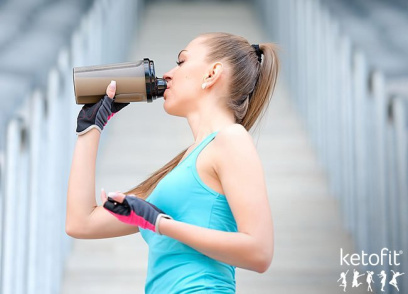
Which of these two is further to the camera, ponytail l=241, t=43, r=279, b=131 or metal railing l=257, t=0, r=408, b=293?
metal railing l=257, t=0, r=408, b=293

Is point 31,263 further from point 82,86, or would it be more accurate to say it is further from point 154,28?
point 154,28

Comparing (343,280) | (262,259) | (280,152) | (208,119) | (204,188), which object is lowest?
(343,280)

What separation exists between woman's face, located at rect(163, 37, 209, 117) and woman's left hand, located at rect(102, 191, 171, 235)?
22 centimetres

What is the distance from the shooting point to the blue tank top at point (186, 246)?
1.27 m

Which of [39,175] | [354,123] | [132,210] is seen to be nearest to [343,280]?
[354,123]

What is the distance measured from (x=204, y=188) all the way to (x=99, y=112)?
241 millimetres

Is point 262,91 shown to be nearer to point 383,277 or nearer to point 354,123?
point 383,277

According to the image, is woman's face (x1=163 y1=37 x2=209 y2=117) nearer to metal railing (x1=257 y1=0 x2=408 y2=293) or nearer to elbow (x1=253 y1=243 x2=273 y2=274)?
elbow (x1=253 y1=243 x2=273 y2=274)

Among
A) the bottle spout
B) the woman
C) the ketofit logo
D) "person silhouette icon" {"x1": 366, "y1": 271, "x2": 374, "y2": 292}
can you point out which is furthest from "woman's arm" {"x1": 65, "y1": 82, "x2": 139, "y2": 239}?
"person silhouette icon" {"x1": 366, "y1": 271, "x2": 374, "y2": 292}

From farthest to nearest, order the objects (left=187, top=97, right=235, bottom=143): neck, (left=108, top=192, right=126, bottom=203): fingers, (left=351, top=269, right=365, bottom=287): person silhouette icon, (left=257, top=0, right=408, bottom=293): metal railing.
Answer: (left=351, top=269, right=365, bottom=287): person silhouette icon, (left=257, top=0, right=408, bottom=293): metal railing, (left=187, top=97, right=235, bottom=143): neck, (left=108, top=192, right=126, bottom=203): fingers

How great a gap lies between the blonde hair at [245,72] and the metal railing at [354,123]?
398 mm

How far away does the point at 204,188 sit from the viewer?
4.23 feet

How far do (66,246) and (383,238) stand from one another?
42.4 inches

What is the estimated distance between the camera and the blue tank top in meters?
1.27
